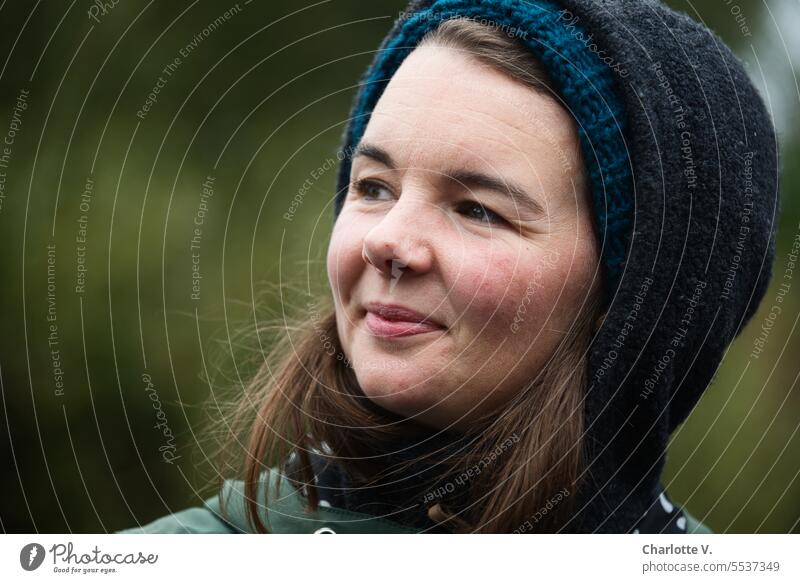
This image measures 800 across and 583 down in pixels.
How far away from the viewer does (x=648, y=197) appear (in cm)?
101

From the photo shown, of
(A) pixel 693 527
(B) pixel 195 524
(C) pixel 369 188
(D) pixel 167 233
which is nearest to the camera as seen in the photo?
(C) pixel 369 188

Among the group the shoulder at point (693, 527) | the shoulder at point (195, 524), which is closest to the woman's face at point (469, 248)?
the shoulder at point (195, 524)

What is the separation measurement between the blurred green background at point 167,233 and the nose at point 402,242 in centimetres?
53

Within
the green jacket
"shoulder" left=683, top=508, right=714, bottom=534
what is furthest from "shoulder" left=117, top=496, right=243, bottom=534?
"shoulder" left=683, top=508, right=714, bottom=534

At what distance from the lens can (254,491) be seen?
1.17 meters

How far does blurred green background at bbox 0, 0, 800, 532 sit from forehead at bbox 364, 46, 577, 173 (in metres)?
0.56

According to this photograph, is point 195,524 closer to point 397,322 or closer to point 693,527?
point 397,322

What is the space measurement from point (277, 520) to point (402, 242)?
1.53 feet

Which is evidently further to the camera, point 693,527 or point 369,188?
point 693,527

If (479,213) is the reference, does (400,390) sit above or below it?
below

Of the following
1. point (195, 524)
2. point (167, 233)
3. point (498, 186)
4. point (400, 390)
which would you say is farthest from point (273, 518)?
point (167, 233)

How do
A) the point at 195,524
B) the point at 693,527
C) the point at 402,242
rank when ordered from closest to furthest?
the point at 402,242 < the point at 195,524 < the point at 693,527
